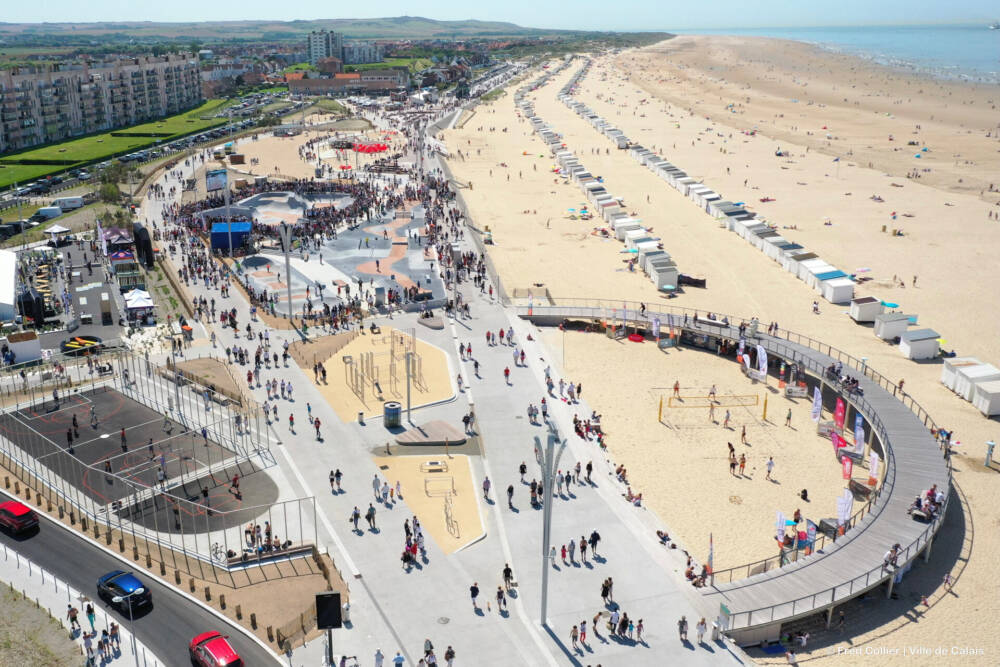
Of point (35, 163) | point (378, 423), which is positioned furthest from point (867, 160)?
point (35, 163)

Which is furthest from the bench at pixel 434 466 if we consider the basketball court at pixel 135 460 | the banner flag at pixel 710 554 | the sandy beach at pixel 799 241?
the banner flag at pixel 710 554

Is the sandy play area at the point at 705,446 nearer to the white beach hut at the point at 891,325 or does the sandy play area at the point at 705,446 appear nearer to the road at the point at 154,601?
the white beach hut at the point at 891,325

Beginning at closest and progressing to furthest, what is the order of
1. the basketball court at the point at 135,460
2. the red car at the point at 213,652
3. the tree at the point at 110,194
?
the red car at the point at 213,652
the basketball court at the point at 135,460
the tree at the point at 110,194

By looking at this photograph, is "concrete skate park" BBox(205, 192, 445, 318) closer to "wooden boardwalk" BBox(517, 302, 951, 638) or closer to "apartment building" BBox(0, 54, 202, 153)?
"wooden boardwalk" BBox(517, 302, 951, 638)

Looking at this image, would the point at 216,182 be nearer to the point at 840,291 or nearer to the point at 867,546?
the point at 840,291

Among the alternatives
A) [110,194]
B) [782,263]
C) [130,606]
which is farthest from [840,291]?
[110,194]

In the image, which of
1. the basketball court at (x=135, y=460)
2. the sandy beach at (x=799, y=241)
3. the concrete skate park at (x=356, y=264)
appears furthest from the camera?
the concrete skate park at (x=356, y=264)
